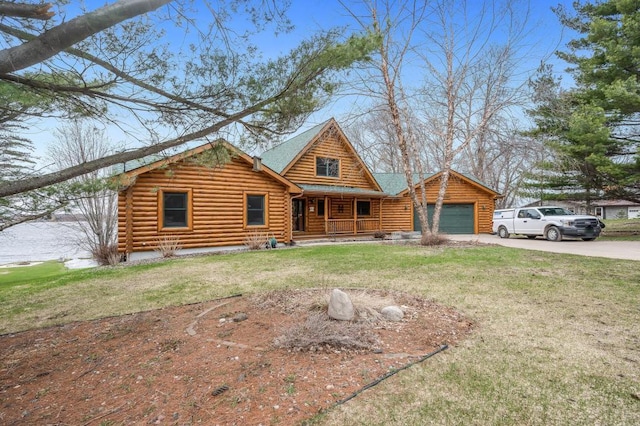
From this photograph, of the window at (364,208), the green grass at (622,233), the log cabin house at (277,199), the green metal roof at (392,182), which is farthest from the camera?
the green metal roof at (392,182)

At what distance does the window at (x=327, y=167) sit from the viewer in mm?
17539

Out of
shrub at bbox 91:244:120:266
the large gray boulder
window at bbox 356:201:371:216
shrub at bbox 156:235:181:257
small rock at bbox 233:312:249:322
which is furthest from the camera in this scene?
window at bbox 356:201:371:216

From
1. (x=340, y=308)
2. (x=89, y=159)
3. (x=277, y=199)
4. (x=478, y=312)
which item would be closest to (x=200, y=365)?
(x=340, y=308)

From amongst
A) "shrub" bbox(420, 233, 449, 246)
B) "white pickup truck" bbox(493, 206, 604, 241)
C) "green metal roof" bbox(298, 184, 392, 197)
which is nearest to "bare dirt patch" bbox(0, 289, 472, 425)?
"shrub" bbox(420, 233, 449, 246)

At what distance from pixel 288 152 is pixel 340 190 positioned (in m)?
4.01

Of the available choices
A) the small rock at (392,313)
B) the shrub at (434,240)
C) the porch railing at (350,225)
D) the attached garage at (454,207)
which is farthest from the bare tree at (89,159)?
the attached garage at (454,207)

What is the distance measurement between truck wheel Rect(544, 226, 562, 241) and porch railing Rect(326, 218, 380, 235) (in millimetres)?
8660

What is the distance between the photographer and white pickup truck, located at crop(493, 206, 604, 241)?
13742mm

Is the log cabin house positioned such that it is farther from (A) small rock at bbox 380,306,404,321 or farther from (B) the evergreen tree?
(B) the evergreen tree

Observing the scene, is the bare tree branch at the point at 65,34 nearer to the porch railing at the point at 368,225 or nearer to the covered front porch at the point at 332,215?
the covered front porch at the point at 332,215

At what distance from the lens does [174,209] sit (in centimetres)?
1184

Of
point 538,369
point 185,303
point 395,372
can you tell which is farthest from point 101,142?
point 538,369

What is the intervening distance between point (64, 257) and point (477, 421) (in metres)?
19.3

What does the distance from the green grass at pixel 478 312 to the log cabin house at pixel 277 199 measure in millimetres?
2336
